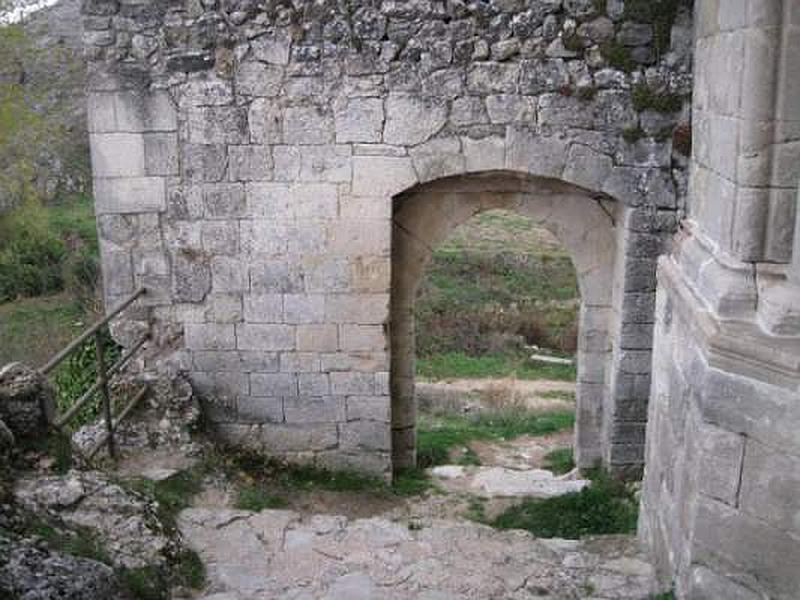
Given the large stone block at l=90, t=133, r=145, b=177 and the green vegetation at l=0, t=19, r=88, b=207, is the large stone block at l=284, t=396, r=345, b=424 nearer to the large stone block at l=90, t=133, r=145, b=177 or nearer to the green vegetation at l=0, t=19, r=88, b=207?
the large stone block at l=90, t=133, r=145, b=177

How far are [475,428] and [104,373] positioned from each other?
182 inches

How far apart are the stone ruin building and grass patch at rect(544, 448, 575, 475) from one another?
433 mm

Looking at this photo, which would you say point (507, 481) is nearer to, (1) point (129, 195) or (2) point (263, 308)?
(2) point (263, 308)

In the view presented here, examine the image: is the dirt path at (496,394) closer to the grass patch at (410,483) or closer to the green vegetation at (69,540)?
the grass patch at (410,483)

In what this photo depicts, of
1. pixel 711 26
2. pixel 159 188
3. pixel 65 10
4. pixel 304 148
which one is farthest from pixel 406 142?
pixel 65 10

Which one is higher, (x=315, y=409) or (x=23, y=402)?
(x=23, y=402)

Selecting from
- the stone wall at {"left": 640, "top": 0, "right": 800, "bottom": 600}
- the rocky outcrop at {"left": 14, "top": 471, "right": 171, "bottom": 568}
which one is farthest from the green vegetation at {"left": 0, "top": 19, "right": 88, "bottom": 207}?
the stone wall at {"left": 640, "top": 0, "right": 800, "bottom": 600}

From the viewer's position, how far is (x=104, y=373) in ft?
16.6

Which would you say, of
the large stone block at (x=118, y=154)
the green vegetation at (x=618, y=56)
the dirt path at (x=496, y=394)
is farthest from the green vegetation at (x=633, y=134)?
the dirt path at (x=496, y=394)

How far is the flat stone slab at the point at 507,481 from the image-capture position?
6.20 meters

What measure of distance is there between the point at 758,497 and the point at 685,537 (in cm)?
50

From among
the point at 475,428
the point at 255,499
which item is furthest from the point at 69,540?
the point at 475,428

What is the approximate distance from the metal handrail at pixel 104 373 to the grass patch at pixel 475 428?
264 cm

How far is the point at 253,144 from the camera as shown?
18.5 feet
